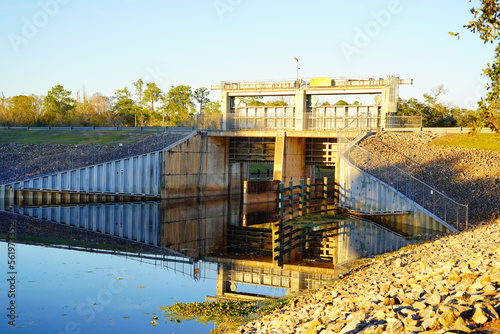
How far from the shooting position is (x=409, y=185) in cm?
3253

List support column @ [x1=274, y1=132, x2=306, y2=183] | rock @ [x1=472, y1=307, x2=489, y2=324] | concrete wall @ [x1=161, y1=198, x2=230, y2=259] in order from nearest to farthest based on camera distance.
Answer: rock @ [x1=472, y1=307, x2=489, y2=324], concrete wall @ [x1=161, y1=198, x2=230, y2=259], support column @ [x1=274, y1=132, x2=306, y2=183]

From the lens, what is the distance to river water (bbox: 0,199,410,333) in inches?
623

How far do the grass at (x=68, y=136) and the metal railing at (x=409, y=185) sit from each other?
26773mm

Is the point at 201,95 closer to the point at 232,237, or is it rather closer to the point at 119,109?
the point at 119,109

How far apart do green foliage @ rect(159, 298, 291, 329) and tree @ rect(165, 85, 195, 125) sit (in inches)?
2866

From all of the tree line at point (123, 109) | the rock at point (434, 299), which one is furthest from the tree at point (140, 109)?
the rock at point (434, 299)

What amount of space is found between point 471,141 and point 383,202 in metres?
Answer: 11.0

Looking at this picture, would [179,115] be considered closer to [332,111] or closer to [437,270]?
[332,111]

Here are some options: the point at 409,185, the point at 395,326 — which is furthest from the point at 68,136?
the point at 395,326

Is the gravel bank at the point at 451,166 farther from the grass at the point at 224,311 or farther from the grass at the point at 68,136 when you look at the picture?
the grass at the point at 68,136

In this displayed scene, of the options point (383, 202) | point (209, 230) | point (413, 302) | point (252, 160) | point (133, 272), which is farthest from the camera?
point (252, 160)

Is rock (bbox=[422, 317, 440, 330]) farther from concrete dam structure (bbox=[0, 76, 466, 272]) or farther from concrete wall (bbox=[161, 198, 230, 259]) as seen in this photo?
concrete dam structure (bbox=[0, 76, 466, 272])

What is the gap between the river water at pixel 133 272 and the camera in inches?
623

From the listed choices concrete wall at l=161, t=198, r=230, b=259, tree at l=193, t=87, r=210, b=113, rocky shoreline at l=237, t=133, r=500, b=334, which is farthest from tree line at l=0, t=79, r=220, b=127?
rocky shoreline at l=237, t=133, r=500, b=334
